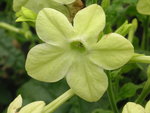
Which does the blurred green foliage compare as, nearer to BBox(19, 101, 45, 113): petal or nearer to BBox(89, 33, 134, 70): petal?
BBox(89, 33, 134, 70): petal

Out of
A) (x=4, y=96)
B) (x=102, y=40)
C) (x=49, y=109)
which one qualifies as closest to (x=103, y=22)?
(x=102, y=40)

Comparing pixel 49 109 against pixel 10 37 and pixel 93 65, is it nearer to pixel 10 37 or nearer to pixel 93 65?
pixel 93 65

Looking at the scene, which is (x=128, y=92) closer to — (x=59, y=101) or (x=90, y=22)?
(x=59, y=101)

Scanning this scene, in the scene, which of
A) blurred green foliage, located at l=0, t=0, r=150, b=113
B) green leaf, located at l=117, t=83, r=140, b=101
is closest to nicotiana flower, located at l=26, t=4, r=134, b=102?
blurred green foliage, located at l=0, t=0, r=150, b=113

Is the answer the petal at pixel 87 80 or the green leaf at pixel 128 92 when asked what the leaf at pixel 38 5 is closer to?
the petal at pixel 87 80

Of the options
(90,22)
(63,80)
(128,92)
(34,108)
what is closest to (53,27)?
(90,22)
